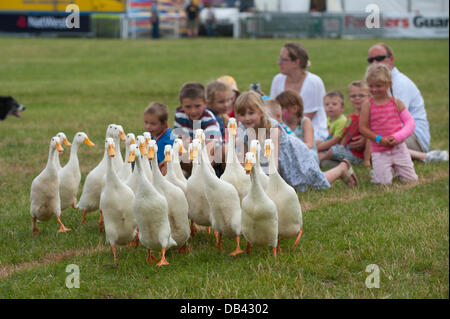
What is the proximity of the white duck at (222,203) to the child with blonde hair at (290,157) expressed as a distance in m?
1.54

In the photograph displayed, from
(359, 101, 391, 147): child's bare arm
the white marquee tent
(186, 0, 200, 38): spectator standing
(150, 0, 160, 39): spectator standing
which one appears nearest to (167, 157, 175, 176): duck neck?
(359, 101, 391, 147): child's bare arm

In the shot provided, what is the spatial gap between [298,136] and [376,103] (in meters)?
1.07

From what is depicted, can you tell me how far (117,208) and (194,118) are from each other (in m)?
2.30

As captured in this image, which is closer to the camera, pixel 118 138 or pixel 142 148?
Answer: pixel 142 148

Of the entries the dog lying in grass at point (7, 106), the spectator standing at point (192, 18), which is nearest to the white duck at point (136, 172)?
the dog lying in grass at point (7, 106)

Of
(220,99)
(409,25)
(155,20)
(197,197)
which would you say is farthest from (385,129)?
(155,20)

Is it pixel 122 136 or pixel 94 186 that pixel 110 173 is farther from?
pixel 94 186

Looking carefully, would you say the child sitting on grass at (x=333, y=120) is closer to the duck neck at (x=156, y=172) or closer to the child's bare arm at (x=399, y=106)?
the child's bare arm at (x=399, y=106)

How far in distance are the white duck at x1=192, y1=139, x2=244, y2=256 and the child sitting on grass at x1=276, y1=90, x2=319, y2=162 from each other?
2.95 m

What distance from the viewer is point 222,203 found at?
5.12m

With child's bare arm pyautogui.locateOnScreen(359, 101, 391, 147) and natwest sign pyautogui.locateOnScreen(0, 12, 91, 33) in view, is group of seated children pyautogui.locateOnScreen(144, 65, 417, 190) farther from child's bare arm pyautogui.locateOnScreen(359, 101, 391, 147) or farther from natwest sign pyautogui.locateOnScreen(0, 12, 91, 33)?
natwest sign pyautogui.locateOnScreen(0, 12, 91, 33)

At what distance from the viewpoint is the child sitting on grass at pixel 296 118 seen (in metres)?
7.93

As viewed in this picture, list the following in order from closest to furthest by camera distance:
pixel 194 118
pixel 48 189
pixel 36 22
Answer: pixel 48 189 → pixel 194 118 → pixel 36 22
